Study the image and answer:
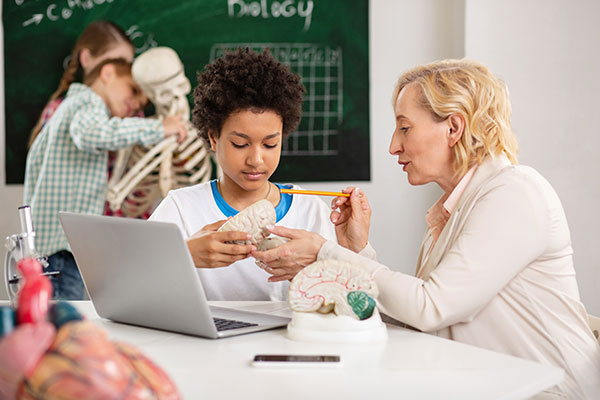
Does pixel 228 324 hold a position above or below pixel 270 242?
below

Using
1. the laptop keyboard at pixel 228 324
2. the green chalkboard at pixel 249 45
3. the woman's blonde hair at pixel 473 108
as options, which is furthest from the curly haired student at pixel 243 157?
the green chalkboard at pixel 249 45

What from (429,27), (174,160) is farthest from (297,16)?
(174,160)

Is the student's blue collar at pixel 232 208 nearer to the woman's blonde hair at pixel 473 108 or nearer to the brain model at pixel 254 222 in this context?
the brain model at pixel 254 222

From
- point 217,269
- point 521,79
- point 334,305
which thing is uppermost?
point 521,79

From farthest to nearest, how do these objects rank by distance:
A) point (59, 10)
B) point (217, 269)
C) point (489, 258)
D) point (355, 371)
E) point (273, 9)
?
point (273, 9)
point (59, 10)
point (217, 269)
point (489, 258)
point (355, 371)

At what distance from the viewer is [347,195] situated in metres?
2.01

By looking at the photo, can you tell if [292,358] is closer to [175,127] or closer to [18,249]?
[18,249]

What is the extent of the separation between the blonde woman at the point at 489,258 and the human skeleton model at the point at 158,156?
6.28 feet

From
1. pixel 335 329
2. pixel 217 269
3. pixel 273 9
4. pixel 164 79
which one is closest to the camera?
pixel 335 329

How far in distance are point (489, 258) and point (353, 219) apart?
60cm

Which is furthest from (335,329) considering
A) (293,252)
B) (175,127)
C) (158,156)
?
(158,156)

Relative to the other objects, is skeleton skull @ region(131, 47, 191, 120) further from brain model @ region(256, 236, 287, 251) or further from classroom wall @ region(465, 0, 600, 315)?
brain model @ region(256, 236, 287, 251)

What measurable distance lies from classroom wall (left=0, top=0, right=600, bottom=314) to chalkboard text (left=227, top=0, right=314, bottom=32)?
0.37 m

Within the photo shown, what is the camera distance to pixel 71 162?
10.8 ft
